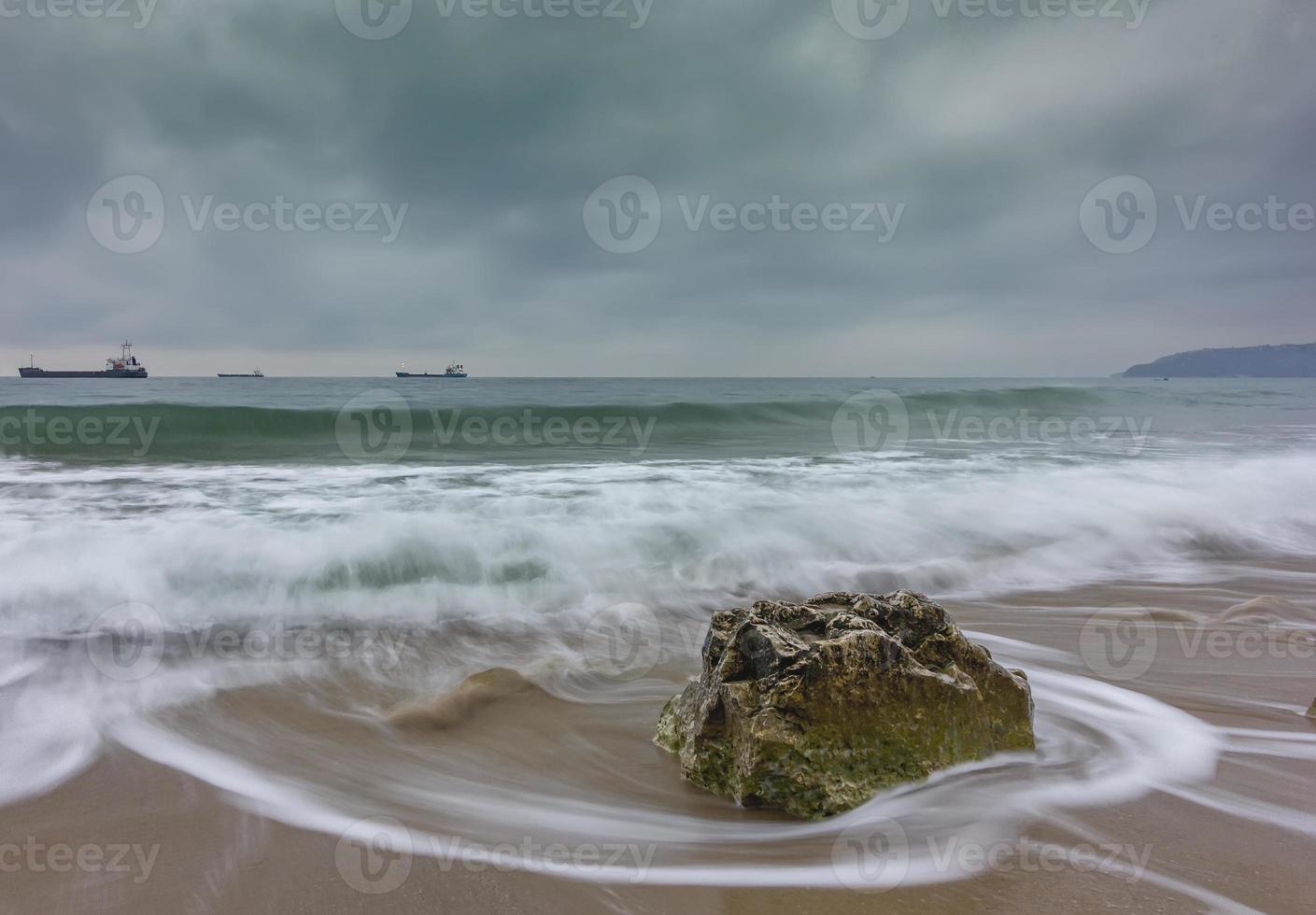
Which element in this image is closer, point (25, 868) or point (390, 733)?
point (25, 868)

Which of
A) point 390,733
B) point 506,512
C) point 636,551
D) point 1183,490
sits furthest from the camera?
point 1183,490

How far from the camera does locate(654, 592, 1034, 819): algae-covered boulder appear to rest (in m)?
2.44

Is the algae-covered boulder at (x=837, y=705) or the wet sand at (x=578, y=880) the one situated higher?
the algae-covered boulder at (x=837, y=705)

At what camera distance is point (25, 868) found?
2.24 metres

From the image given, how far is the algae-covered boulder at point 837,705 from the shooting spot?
2443 mm

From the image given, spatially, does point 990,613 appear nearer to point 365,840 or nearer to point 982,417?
point 365,840

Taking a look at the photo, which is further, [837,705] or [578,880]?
[837,705]

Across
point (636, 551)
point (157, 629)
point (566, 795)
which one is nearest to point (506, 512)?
point (636, 551)

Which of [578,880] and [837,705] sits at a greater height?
[837,705]

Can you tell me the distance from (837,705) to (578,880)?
3.46 feet

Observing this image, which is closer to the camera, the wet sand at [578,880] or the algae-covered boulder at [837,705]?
the wet sand at [578,880]

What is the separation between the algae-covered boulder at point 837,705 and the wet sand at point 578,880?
7.8 inches

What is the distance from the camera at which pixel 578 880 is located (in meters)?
2.18

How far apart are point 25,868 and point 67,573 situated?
378cm
